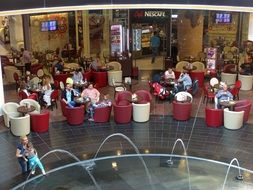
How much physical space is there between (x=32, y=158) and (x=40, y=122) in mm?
3109

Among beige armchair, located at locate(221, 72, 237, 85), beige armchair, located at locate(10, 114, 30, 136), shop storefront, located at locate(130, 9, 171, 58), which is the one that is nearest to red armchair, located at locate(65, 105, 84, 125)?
beige armchair, located at locate(10, 114, 30, 136)

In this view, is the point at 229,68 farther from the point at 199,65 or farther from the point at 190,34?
the point at 190,34

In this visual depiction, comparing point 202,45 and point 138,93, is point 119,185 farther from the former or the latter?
point 202,45

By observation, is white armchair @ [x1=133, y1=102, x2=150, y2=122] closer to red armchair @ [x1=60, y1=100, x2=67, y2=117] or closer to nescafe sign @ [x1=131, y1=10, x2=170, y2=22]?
red armchair @ [x1=60, y1=100, x2=67, y2=117]

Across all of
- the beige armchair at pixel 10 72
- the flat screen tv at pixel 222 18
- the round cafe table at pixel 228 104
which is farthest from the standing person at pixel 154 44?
the round cafe table at pixel 228 104

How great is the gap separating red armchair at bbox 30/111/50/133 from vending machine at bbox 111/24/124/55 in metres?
8.59

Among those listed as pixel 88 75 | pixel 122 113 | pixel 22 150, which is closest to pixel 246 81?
pixel 122 113

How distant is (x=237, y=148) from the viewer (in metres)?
14.2

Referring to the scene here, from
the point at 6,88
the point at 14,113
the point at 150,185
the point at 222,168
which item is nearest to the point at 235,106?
the point at 222,168

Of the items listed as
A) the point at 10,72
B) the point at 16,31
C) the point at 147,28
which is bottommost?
the point at 10,72

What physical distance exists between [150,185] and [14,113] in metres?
6.10

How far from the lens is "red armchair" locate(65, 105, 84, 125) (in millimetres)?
15875

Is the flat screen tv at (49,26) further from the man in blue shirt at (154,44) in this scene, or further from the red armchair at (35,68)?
the man in blue shirt at (154,44)

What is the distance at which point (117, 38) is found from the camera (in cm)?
2327
